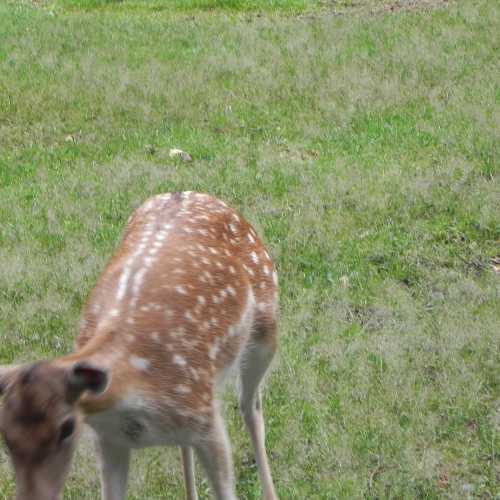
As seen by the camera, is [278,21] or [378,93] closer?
[378,93]

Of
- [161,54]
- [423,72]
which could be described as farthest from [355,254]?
[161,54]

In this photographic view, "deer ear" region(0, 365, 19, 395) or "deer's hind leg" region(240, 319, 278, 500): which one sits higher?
"deer ear" region(0, 365, 19, 395)

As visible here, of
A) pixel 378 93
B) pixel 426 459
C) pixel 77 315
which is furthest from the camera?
pixel 378 93

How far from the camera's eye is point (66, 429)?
11.0ft

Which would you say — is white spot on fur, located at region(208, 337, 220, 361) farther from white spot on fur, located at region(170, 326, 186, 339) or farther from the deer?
white spot on fur, located at region(170, 326, 186, 339)

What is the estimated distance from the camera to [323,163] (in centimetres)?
955

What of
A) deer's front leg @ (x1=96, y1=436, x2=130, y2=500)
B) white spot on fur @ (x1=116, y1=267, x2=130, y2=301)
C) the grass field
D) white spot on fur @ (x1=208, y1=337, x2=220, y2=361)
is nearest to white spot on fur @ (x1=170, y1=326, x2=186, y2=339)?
white spot on fur @ (x1=208, y1=337, x2=220, y2=361)

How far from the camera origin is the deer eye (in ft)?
10.9

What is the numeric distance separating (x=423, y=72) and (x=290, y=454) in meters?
8.03

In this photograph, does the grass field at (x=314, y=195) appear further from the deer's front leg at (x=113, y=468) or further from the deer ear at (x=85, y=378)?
the deer ear at (x=85, y=378)

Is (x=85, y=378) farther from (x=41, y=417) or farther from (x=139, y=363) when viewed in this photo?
(x=139, y=363)

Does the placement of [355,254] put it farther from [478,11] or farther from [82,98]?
[478,11]

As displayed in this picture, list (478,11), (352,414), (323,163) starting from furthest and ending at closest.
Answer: (478,11) < (323,163) < (352,414)

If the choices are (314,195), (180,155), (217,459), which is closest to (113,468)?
(217,459)
